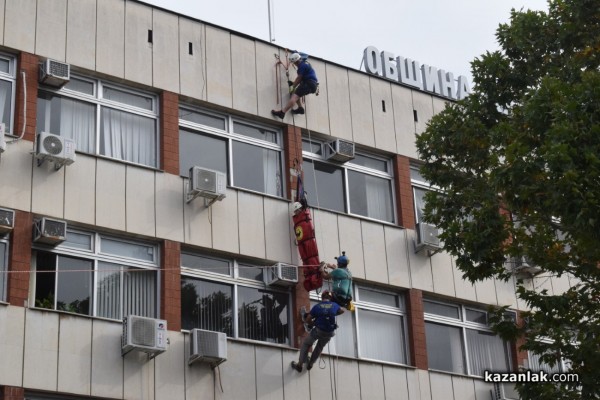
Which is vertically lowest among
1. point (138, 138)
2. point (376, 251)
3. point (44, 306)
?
point (44, 306)

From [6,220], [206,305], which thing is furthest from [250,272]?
[6,220]

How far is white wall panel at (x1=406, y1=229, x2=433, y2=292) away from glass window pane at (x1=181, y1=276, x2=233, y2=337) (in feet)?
13.2

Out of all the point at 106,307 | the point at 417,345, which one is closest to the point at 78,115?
the point at 106,307

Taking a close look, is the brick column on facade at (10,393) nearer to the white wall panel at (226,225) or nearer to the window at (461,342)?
the white wall panel at (226,225)

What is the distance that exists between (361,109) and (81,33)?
6.02m

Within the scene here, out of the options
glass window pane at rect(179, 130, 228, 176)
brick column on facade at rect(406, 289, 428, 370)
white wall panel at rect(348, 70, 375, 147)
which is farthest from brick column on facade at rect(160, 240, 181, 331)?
white wall panel at rect(348, 70, 375, 147)

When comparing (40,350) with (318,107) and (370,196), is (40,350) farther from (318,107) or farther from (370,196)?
(370,196)

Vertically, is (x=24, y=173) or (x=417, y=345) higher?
(x=24, y=173)

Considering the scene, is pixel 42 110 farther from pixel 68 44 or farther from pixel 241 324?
pixel 241 324

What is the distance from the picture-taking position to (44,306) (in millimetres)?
18172

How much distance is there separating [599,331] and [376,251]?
6.52m

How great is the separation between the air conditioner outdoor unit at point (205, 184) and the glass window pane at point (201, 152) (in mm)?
673

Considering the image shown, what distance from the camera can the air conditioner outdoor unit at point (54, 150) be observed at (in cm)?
1856

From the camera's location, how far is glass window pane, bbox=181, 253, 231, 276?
789 inches
